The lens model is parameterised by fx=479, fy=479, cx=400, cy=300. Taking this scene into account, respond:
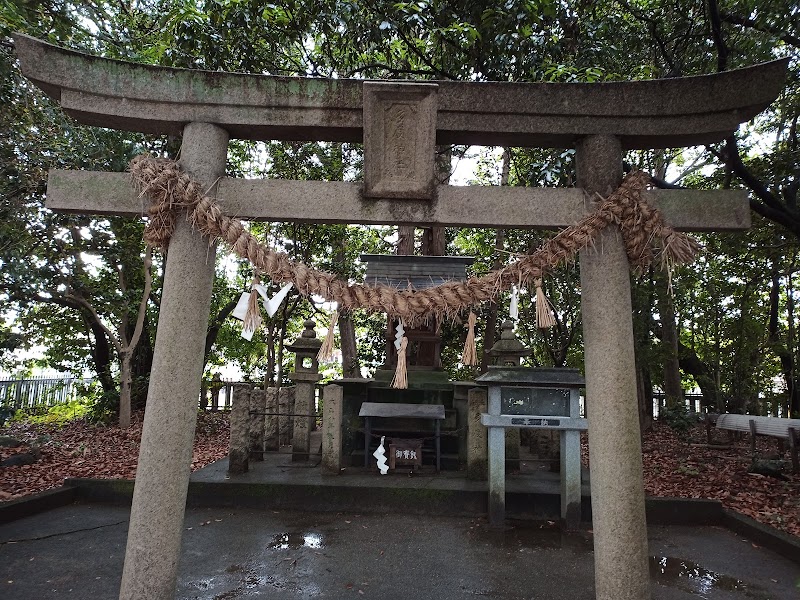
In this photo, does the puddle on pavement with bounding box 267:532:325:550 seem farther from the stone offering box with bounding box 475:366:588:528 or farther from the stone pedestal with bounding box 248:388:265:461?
the stone pedestal with bounding box 248:388:265:461

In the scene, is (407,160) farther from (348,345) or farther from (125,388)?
(348,345)

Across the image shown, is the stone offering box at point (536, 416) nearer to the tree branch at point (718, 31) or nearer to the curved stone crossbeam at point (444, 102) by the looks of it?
the curved stone crossbeam at point (444, 102)

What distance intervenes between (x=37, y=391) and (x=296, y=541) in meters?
14.4

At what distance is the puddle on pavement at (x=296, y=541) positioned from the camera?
5.06m

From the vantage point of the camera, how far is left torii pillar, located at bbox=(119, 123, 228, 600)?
2.98m

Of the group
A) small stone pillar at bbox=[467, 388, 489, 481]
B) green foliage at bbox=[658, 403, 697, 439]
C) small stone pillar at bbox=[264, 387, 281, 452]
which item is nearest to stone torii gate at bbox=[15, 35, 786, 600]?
small stone pillar at bbox=[467, 388, 489, 481]

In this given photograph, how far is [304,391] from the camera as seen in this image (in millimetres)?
8406

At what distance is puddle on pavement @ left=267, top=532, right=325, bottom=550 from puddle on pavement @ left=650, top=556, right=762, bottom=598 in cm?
336

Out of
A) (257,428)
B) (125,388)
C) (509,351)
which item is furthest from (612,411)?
(125,388)

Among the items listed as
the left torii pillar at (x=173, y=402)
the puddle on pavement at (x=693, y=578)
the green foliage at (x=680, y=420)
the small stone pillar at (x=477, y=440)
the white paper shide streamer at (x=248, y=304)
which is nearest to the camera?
the left torii pillar at (x=173, y=402)

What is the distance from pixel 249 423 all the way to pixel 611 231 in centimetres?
598

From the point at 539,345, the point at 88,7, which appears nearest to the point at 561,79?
the point at 88,7

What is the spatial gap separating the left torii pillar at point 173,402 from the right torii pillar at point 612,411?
105 inches

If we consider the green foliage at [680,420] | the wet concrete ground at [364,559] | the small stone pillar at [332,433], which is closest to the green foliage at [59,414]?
the wet concrete ground at [364,559]
